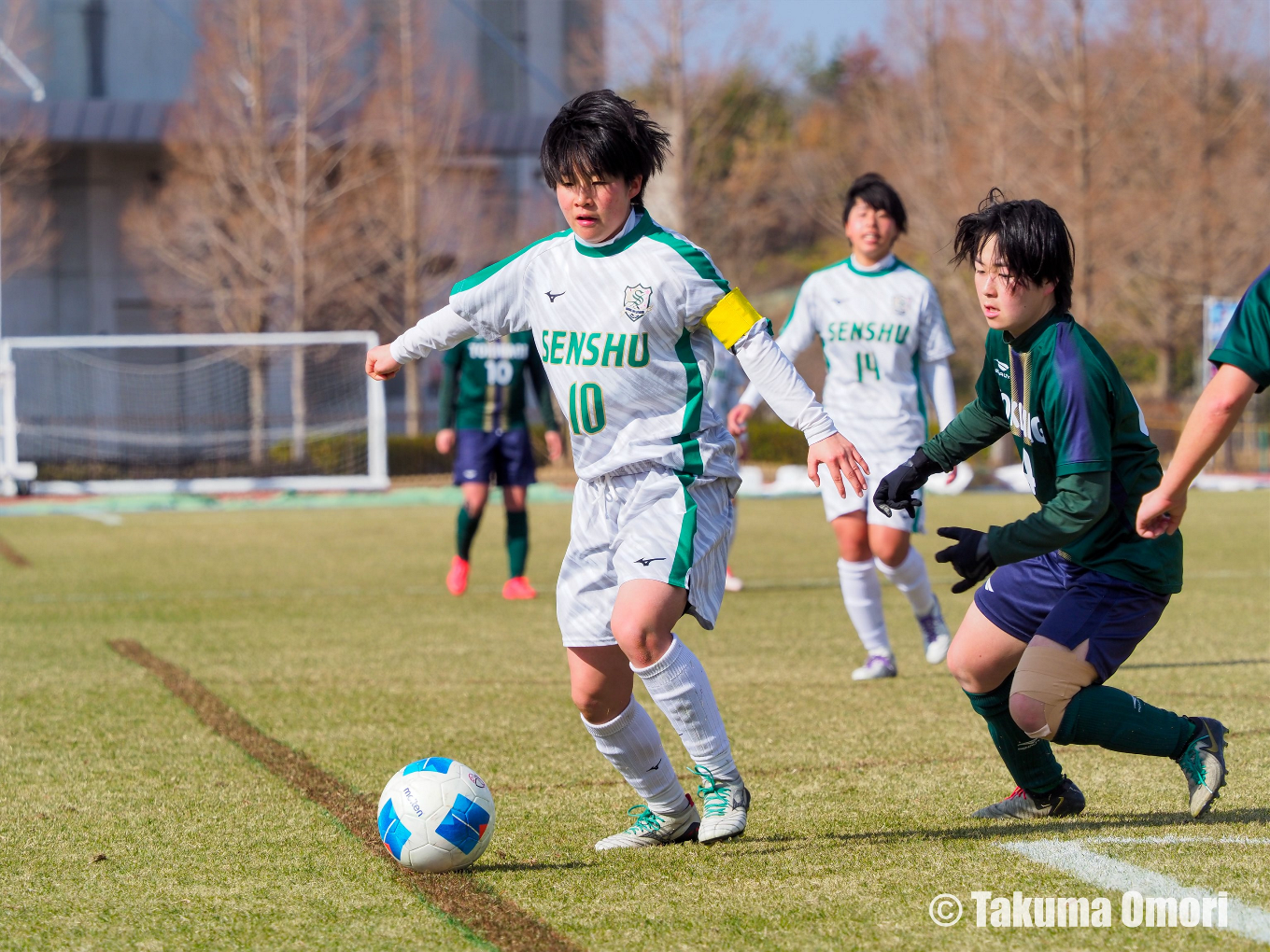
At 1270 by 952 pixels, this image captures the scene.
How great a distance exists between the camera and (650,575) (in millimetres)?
3402

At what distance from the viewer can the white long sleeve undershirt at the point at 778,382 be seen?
3.34 metres

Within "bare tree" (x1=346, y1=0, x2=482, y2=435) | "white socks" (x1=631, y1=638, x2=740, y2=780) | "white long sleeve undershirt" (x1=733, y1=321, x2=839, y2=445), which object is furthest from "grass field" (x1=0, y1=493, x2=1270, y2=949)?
"bare tree" (x1=346, y1=0, x2=482, y2=435)

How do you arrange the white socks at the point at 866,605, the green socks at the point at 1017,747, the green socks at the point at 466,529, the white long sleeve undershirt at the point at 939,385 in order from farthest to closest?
the green socks at the point at 466,529
the white long sleeve undershirt at the point at 939,385
the white socks at the point at 866,605
the green socks at the point at 1017,747

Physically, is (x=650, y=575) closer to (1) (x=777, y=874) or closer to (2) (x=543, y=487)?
(1) (x=777, y=874)

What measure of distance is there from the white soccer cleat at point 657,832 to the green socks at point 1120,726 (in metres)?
0.98

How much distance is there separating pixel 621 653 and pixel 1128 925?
1365mm

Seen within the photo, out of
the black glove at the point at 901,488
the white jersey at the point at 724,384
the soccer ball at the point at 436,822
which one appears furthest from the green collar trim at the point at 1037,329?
the white jersey at the point at 724,384

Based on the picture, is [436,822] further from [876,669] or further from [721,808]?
[876,669]

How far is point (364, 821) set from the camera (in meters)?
3.88

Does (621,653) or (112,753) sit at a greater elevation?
(621,653)

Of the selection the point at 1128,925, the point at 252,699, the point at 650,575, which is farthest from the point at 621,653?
the point at 252,699

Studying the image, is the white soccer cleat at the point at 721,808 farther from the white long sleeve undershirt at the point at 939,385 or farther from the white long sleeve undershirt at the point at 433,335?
the white long sleeve undershirt at the point at 939,385

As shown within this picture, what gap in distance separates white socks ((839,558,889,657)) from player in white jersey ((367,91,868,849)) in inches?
114

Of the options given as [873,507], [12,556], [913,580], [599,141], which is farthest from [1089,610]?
[12,556]
